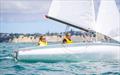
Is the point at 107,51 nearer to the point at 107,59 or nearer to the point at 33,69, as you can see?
the point at 107,59

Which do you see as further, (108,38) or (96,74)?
(108,38)

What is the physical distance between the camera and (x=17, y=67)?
22719mm

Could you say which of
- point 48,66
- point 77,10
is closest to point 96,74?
point 48,66

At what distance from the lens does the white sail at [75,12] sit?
24.5 m

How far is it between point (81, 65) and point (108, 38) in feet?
9.66

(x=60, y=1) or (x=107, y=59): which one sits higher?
(x=60, y=1)

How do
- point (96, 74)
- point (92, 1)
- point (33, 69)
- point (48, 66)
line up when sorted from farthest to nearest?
point (92, 1) → point (48, 66) → point (33, 69) → point (96, 74)

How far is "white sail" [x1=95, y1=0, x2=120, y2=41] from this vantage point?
951 inches

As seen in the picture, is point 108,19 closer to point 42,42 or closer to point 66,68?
point 42,42

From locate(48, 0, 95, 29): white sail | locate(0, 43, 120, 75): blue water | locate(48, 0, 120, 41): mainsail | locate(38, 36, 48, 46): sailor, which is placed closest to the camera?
locate(0, 43, 120, 75): blue water

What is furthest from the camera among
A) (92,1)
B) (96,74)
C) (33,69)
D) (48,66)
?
(92,1)

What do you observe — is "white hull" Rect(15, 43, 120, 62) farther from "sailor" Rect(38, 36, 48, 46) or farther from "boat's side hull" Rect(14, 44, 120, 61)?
→ "sailor" Rect(38, 36, 48, 46)

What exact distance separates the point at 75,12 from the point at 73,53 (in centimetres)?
277

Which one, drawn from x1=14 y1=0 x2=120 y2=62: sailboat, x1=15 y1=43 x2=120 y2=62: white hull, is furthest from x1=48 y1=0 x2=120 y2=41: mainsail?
x1=15 y1=43 x2=120 y2=62: white hull
